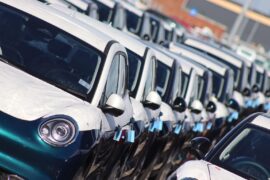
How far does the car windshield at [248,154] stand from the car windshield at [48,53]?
134cm

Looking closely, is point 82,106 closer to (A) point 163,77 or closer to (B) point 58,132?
(B) point 58,132

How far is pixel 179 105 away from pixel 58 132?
5273mm

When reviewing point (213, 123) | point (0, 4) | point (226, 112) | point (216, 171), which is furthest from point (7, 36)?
point (226, 112)

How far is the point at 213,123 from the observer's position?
15.8 meters

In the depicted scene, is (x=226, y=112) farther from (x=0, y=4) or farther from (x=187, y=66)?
(x=0, y=4)

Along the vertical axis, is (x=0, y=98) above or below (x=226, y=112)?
above

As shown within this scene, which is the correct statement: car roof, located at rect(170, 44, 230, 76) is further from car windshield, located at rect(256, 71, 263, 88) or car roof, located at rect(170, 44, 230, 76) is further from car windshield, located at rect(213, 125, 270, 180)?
car windshield, located at rect(256, 71, 263, 88)

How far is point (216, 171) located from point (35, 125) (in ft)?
5.84

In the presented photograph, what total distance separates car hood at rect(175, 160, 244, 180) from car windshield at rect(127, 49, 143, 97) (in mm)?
2370

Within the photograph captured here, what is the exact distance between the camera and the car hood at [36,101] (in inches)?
251

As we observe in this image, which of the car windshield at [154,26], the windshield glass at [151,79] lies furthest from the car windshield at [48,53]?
the car windshield at [154,26]

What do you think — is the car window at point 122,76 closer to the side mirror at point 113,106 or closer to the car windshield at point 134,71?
the side mirror at point 113,106

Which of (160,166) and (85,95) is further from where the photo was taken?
(160,166)

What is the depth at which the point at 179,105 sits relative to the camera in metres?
11.5
